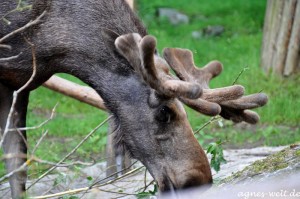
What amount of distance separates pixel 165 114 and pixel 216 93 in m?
0.48

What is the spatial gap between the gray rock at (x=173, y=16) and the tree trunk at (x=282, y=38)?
4591mm

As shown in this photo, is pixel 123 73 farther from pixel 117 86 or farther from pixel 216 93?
pixel 216 93

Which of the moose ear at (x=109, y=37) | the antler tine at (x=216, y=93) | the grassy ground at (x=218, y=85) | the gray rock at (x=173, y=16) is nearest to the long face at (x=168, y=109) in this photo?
the antler tine at (x=216, y=93)

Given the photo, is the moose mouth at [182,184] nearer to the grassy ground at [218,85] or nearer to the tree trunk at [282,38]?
the grassy ground at [218,85]

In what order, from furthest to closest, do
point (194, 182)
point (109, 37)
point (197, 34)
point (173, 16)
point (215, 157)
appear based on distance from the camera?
point (173, 16) < point (197, 34) < point (215, 157) < point (109, 37) < point (194, 182)

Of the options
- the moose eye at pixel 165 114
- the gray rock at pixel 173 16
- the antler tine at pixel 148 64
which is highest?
the antler tine at pixel 148 64

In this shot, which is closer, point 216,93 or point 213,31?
point 216,93

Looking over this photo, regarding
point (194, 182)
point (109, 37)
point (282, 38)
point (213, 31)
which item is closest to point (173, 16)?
point (213, 31)

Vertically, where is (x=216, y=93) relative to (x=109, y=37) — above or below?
below

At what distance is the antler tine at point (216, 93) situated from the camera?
650 centimetres

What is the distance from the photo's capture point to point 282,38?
12.9 metres

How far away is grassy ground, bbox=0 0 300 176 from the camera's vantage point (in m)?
10.8

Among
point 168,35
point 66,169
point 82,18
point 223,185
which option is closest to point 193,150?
point 223,185

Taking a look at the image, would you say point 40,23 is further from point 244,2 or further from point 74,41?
point 244,2
